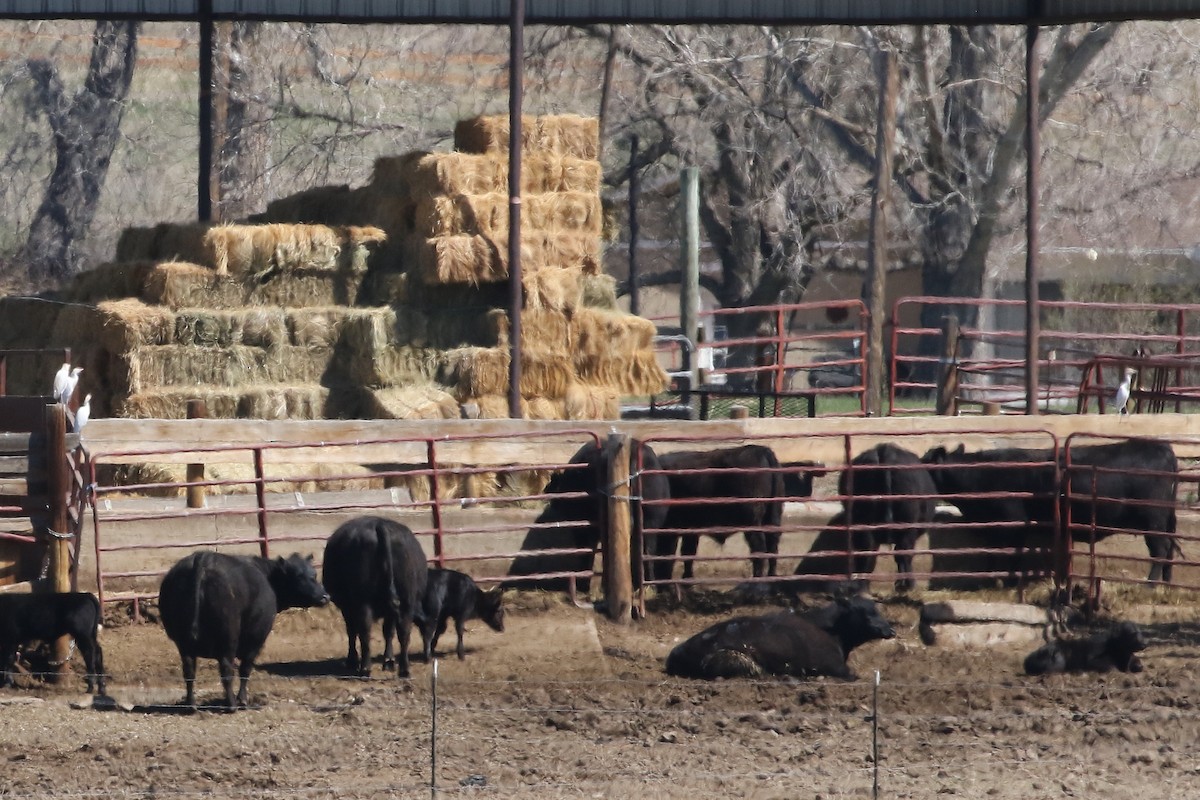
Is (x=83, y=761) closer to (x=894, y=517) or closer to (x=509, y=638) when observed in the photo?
(x=509, y=638)

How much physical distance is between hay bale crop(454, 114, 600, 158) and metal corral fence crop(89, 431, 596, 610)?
12.6 ft

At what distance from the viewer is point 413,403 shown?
1509 centimetres

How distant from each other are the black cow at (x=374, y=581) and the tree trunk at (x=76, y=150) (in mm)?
24439

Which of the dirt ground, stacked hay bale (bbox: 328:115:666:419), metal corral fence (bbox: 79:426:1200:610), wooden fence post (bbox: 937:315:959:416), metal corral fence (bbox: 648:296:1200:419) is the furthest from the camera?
metal corral fence (bbox: 648:296:1200:419)

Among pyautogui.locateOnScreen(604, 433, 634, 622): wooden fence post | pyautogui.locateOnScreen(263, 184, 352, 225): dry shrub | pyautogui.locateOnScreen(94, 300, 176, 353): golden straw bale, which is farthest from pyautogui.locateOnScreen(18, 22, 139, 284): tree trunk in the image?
pyautogui.locateOnScreen(604, 433, 634, 622): wooden fence post

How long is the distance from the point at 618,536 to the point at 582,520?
31.8 inches

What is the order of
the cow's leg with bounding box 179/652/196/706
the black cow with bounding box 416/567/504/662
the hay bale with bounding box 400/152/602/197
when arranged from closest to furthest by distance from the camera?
the cow's leg with bounding box 179/652/196/706 < the black cow with bounding box 416/567/504/662 < the hay bale with bounding box 400/152/602/197

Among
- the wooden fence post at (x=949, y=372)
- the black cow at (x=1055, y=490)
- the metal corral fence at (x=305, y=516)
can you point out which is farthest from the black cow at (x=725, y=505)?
the wooden fence post at (x=949, y=372)

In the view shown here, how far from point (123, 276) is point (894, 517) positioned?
734 centimetres

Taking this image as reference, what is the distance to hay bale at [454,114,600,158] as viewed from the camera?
1647cm

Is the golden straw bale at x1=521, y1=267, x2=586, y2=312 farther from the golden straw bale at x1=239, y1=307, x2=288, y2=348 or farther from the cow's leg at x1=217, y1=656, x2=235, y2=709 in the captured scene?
the cow's leg at x1=217, y1=656, x2=235, y2=709

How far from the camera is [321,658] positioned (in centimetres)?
1075

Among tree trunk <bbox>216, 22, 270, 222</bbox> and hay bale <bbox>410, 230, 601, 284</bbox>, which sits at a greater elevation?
tree trunk <bbox>216, 22, 270, 222</bbox>

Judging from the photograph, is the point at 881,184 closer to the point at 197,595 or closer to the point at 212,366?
the point at 212,366
